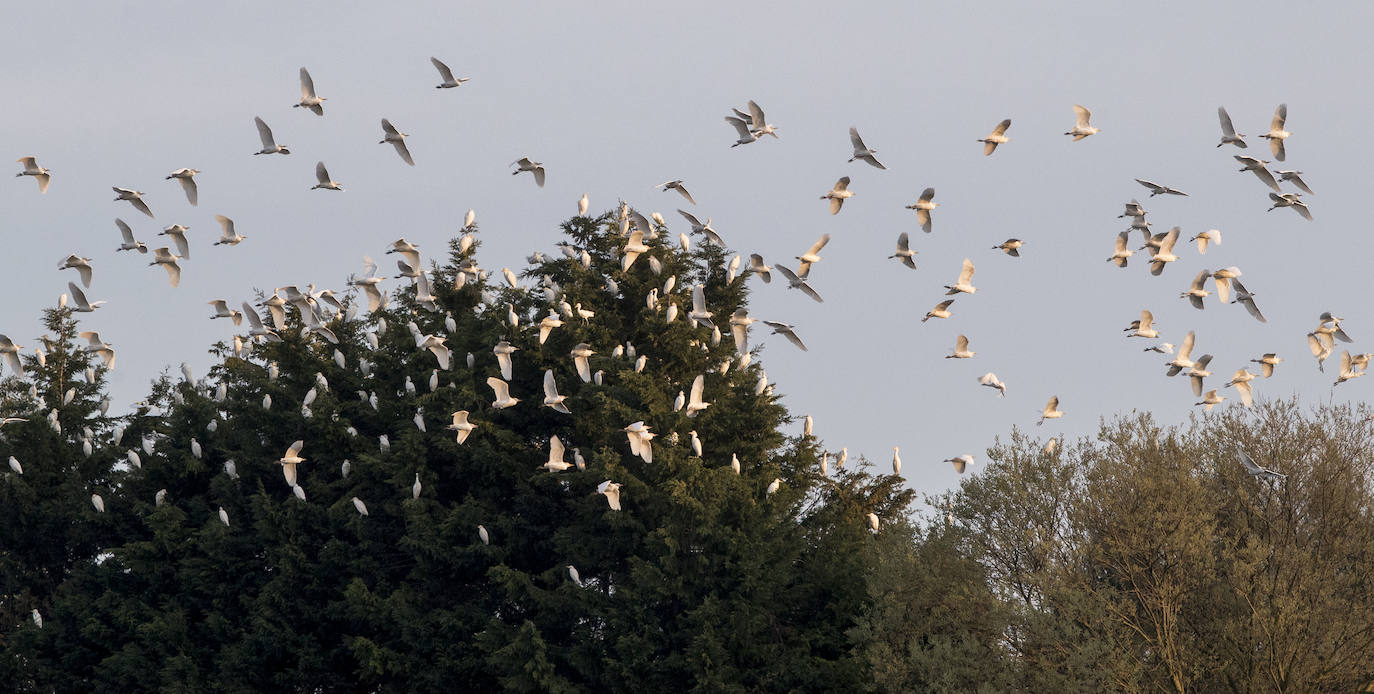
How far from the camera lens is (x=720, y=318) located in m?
45.5

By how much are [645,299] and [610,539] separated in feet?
24.3

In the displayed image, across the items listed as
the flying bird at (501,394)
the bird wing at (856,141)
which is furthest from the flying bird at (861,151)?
the flying bird at (501,394)

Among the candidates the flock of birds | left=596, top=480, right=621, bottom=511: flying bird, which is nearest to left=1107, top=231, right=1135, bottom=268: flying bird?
the flock of birds

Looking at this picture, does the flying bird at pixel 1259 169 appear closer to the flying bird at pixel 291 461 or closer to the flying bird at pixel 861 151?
the flying bird at pixel 861 151

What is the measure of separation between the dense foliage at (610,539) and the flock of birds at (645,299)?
1.28 ft

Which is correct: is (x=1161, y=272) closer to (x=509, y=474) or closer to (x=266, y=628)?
(x=509, y=474)

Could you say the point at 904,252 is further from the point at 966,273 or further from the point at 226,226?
the point at 226,226

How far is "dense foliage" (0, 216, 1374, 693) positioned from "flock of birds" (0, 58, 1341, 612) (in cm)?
39

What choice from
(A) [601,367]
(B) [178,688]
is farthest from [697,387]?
(B) [178,688]

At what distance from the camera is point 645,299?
43.9 m

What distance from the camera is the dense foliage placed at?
115 ft

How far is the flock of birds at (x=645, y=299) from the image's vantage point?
34.3 m

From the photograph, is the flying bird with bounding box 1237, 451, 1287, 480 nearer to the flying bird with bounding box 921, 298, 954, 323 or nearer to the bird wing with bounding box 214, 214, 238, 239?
the flying bird with bounding box 921, 298, 954, 323

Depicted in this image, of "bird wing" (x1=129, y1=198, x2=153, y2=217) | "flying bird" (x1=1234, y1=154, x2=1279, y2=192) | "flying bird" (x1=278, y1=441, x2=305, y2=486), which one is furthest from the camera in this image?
"flying bird" (x1=278, y1=441, x2=305, y2=486)
